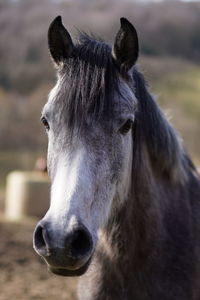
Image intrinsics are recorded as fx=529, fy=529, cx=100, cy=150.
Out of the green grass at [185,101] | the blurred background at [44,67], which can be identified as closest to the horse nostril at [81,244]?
the blurred background at [44,67]

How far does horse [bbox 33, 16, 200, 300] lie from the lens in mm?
2350

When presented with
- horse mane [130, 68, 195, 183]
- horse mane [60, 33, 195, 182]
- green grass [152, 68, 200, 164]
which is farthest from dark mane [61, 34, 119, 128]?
green grass [152, 68, 200, 164]

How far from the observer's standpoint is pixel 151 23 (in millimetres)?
37781

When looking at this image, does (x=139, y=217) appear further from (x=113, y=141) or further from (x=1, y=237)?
(x=1, y=237)

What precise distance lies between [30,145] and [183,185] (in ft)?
70.7

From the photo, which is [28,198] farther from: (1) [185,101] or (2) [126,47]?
(1) [185,101]

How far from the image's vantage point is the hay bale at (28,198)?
418 inches

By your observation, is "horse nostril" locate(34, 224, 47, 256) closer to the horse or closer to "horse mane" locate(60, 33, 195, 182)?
the horse

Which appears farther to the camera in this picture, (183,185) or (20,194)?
(20,194)

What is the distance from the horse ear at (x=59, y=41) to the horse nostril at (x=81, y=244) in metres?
1.05

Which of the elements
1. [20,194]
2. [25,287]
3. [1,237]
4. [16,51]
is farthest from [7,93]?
[25,287]

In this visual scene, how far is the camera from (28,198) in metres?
10.7

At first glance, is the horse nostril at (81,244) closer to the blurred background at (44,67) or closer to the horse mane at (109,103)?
the horse mane at (109,103)

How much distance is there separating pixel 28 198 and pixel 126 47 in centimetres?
816
